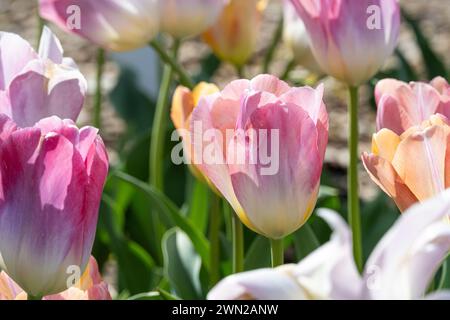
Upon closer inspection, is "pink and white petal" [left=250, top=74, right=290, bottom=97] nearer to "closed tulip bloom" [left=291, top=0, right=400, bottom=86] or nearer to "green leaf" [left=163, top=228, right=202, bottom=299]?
"closed tulip bloom" [left=291, top=0, right=400, bottom=86]

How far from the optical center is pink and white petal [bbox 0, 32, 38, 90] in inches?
36.1

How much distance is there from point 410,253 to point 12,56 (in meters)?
0.46

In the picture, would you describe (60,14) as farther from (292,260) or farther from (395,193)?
(292,260)

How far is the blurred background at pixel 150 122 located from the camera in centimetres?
157

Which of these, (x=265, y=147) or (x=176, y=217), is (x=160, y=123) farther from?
(x=265, y=147)

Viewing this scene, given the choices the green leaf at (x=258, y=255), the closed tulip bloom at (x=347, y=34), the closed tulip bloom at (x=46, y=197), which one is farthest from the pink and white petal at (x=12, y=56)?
the green leaf at (x=258, y=255)

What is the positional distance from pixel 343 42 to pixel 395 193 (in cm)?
26

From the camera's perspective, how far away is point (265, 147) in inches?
30.6

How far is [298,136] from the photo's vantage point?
777mm

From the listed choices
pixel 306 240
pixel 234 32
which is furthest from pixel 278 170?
pixel 234 32

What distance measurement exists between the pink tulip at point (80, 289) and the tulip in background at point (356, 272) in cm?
28

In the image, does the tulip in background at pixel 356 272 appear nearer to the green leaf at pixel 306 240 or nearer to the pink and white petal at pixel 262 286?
the pink and white petal at pixel 262 286

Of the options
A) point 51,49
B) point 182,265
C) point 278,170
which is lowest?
point 182,265

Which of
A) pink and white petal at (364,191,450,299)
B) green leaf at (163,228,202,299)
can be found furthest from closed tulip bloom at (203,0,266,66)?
pink and white petal at (364,191,450,299)
